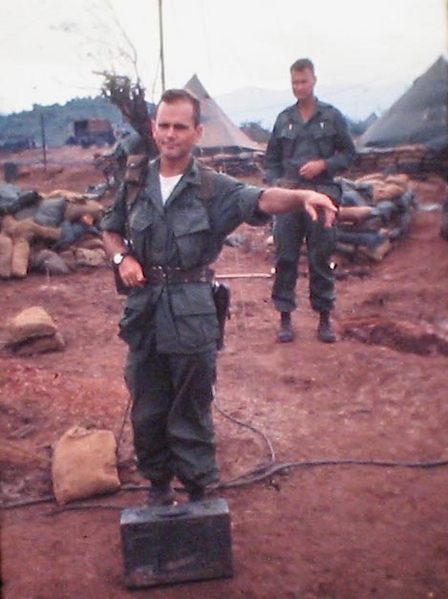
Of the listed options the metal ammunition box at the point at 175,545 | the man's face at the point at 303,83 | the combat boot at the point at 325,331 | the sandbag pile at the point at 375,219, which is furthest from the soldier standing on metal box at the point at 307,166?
the sandbag pile at the point at 375,219

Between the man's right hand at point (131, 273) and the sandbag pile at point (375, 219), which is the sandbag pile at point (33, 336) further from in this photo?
the sandbag pile at point (375, 219)

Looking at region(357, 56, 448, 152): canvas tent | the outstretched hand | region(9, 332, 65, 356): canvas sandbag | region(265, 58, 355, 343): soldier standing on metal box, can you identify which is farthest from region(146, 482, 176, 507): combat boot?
region(357, 56, 448, 152): canvas tent

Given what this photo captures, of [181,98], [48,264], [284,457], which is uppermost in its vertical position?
[181,98]


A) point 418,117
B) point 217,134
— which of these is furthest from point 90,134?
point 418,117

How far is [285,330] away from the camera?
6133 millimetres

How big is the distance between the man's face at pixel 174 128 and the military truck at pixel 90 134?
29.8 metres

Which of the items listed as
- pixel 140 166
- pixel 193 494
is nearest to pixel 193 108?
pixel 140 166

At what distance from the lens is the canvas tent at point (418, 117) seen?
52.2ft

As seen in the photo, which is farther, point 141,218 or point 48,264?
point 48,264

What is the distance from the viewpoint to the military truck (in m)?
31.8

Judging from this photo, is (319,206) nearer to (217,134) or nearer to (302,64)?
(302,64)

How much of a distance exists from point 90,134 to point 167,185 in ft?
99.7

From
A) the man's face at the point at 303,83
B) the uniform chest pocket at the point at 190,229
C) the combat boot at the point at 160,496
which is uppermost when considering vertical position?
the man's face at the point at 303,83

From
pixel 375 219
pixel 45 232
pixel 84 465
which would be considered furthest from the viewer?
pixel 375 219
